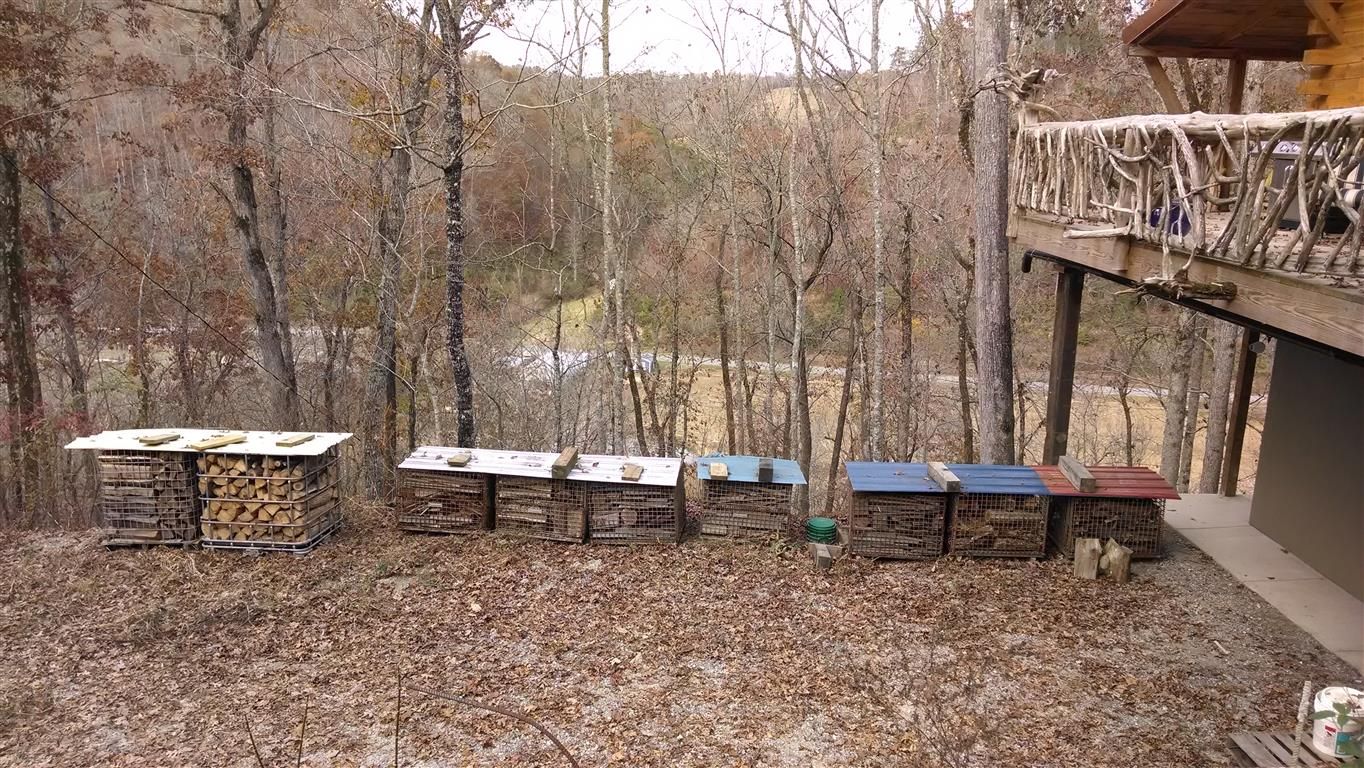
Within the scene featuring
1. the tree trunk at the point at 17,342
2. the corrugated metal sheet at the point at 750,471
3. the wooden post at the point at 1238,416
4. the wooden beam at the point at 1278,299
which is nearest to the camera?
the wooden beam at the point at 1278,299

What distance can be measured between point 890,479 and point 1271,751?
357 centimetres

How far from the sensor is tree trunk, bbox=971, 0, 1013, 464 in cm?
946

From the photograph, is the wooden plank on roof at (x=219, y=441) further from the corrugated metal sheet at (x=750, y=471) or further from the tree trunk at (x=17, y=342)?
the tree trunk at (x=17, y=342)

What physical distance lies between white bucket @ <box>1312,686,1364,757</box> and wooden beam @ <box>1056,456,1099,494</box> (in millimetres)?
3014

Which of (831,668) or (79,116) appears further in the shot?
(79,116)

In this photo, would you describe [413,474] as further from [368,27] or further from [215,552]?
[368,27]

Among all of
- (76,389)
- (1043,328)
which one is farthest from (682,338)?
(76,389)

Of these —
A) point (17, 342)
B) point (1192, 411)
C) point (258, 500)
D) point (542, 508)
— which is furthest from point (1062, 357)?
point (17, 342)

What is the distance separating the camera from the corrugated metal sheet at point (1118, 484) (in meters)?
7.34

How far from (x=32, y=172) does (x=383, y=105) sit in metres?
5.90

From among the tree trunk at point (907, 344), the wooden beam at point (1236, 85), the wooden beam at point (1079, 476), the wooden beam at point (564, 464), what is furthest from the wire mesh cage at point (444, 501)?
the tree trunk at point (907, 344)

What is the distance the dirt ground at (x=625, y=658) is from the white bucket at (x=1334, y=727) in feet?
2.10

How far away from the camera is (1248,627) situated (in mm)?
6410

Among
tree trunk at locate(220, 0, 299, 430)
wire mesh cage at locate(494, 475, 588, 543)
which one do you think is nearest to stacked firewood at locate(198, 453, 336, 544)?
wire mesh cage at locate(494, 475, 588, 543)
